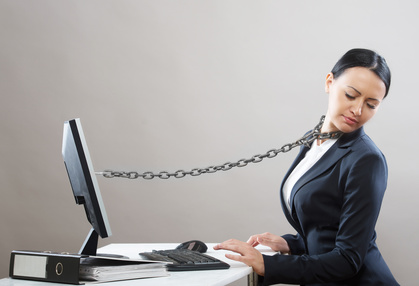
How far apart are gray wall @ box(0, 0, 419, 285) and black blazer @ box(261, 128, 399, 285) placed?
1.73 m

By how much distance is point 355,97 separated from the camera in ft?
5.60

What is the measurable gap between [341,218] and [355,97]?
42 cm

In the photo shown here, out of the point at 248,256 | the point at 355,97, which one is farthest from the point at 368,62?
the point at 248,256

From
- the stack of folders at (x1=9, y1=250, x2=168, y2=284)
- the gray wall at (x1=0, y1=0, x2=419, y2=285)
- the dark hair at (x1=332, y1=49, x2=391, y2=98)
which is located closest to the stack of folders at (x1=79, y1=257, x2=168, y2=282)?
the stack of folders at (x1=9, y1=250, x2=168, y2=284)

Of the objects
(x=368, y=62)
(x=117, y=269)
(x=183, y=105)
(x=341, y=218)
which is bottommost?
(x=117, y=269)

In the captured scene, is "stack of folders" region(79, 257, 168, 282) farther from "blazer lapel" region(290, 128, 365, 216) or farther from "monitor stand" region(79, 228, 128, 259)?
"blazer lapel" region(290, 128, 365, 216)

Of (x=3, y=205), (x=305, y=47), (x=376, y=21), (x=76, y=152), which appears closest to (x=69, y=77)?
(x=3, y=205)

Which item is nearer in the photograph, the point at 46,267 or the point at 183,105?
the point at 46,267

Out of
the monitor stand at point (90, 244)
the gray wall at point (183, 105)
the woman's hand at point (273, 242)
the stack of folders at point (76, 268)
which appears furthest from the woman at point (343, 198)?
the gray wall at point (183, 105)

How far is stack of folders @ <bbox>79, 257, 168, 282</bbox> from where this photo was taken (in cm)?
140

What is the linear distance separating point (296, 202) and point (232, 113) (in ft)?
5.94

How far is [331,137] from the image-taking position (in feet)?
6.04

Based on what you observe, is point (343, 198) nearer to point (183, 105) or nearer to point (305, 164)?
point (305, 164)

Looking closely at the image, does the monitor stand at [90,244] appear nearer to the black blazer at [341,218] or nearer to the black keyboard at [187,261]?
the black keyboard at [187,261]
